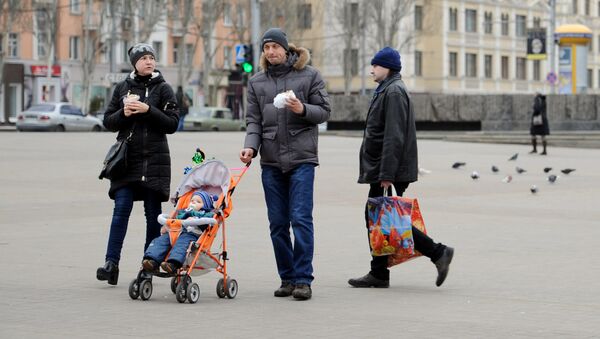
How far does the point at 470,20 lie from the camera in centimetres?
9444

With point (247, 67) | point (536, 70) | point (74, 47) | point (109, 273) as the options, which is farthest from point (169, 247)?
point (536, 70)

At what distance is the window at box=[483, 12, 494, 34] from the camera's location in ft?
313

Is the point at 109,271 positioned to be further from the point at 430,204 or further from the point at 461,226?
the point at 430,204

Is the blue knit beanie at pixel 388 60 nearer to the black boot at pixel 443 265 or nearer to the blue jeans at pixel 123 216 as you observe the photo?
the black boot at pixel 443 265

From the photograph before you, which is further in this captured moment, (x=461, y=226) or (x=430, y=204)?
(x=430, y=204)

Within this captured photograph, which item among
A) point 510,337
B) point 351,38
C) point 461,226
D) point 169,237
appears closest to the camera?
point 510,337

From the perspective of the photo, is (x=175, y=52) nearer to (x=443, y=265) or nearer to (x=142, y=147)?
(x=142, y=147)

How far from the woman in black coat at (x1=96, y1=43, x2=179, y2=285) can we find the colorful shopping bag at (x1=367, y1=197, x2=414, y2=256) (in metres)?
1.45

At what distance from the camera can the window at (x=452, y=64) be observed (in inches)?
3617

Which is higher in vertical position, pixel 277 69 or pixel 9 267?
pixel 277 69

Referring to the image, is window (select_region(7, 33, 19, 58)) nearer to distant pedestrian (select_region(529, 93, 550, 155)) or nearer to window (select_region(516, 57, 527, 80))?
window (select_region(516, 57, 527, 80))

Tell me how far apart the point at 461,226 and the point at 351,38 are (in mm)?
69448

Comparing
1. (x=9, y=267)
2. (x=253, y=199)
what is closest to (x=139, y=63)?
(x=9, y=267)

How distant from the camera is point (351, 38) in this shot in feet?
274
